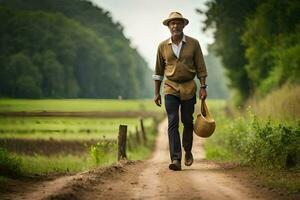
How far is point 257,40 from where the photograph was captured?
123 feet

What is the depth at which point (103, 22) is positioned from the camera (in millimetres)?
31453

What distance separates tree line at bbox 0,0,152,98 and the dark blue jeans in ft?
30.4

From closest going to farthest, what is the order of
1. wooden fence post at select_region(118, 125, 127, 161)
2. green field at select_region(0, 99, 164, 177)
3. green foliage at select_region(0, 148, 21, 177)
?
1. green foliage at select_region(0, 148, 21, 177)
2. wooden fence post at select_region(118, 125, 127, 161)
3. green field at select_region(0, 99, 164, 177)

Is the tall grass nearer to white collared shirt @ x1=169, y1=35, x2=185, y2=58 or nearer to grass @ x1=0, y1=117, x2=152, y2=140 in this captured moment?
white collared shirt @ x1=169, y1=35, x2=185, y2=58

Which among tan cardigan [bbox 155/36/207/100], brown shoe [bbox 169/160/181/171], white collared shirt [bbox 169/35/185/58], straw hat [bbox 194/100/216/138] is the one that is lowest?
brown shoe [bbox 169/160/181/171]

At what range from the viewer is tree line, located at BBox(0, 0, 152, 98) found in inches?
826

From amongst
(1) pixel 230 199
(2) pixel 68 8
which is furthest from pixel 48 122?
(1) pixel 230 199

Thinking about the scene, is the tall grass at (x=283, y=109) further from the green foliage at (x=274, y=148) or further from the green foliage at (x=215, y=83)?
the green foliage at (x=215, y=83)

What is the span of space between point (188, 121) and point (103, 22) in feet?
67.7

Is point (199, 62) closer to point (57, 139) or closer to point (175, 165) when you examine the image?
point (175, 165)

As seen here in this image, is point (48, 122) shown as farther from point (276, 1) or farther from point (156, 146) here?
point (276, 1)

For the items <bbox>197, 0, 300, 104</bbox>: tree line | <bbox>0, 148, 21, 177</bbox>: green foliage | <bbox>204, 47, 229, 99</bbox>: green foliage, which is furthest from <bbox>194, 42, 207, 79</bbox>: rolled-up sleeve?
<bbox>204, 47, 229, 99</bbox>: green foliage

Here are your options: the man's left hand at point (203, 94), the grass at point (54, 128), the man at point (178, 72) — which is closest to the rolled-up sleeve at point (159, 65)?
the man at point (178, 72)

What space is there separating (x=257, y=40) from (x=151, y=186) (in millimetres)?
29937
